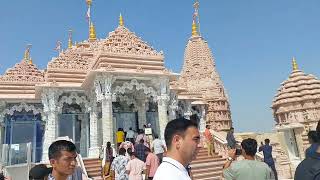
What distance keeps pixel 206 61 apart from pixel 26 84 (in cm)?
2305

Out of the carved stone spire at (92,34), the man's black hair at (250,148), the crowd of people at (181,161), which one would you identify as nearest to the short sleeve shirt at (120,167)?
the crowd of people at (181,161)

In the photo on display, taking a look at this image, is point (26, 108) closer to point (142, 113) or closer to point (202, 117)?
point (142, 113)

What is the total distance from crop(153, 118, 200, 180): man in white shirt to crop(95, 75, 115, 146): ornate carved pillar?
41.5 ft

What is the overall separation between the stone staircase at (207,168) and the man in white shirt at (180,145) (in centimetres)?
1020

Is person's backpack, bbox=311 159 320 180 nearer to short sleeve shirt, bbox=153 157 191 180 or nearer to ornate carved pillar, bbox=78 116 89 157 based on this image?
short sleeve shirt, bbox=153 157 191 180

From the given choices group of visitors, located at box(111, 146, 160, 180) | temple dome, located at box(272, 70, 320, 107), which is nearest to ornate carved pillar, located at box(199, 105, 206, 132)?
temple dome, located at box(272, 70, 320, 107)

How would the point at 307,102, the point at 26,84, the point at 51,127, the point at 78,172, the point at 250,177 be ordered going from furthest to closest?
the point at 307,102 < the point at 26,84 < the point at 51,127 < the point at 78,172 < the point at 250,177

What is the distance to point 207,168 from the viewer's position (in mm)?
13234

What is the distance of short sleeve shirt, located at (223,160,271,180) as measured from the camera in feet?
12.0

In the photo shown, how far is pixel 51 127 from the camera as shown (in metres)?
16.4

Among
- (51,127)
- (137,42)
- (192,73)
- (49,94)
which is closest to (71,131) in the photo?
(51,127)

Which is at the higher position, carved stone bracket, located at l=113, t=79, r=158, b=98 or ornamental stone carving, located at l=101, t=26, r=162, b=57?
ornamental stone carving, located at l=101, t=26, r=162, b=57

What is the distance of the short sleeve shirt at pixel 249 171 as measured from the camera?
3666mm

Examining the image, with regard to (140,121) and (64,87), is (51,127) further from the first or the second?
(140,121)
